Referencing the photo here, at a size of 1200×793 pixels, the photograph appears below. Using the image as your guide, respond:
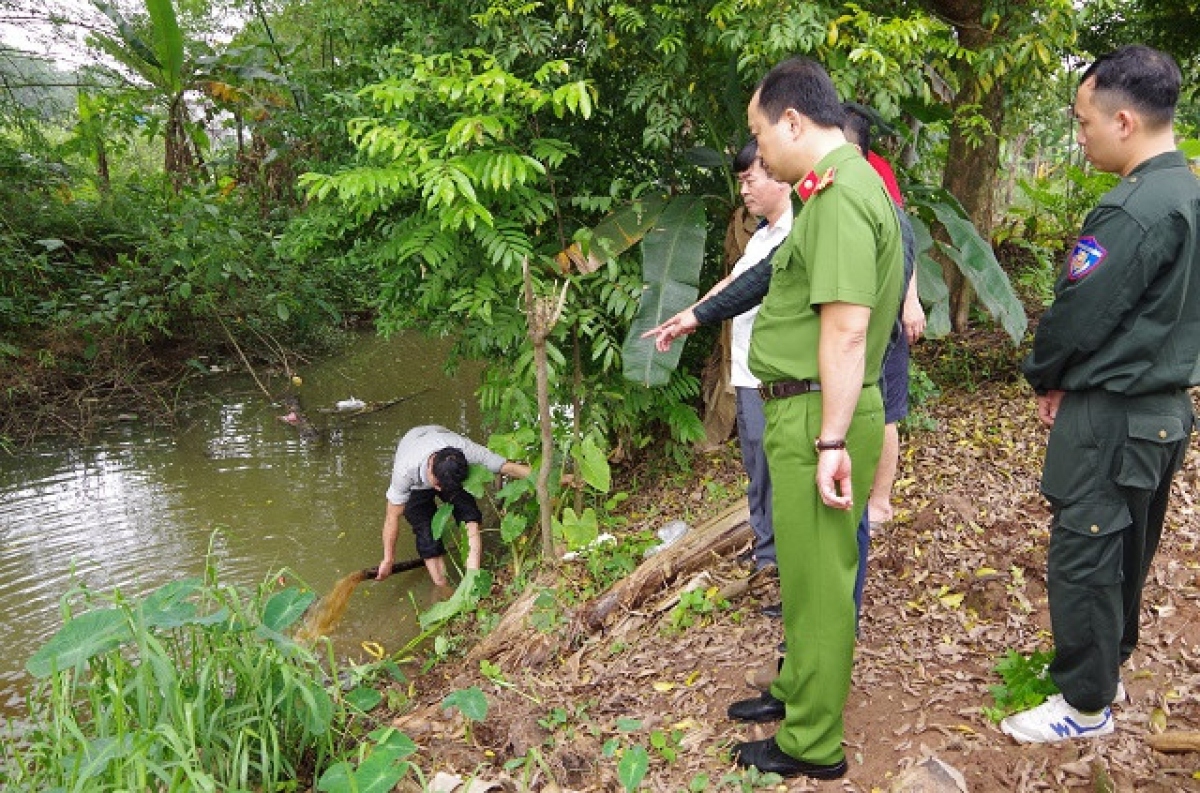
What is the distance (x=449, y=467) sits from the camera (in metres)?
4.84

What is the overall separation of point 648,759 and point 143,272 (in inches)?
348

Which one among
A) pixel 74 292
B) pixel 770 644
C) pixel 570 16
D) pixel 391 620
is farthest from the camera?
pixel 74 292

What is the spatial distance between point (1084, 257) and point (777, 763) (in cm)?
171

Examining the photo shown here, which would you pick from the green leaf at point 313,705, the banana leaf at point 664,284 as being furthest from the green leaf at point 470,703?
the banana leaf at point 664,284

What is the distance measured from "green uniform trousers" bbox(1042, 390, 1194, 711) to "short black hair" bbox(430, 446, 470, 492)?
3.29 metres

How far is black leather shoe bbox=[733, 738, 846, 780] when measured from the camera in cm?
247

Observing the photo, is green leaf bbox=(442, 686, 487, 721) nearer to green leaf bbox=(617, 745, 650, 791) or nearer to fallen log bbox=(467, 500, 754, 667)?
green leaf bbox=(617, 745, 650, 791)

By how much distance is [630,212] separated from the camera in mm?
4703

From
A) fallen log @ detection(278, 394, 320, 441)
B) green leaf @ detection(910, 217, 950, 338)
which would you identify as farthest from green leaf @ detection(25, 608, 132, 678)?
fallen log @ detection(278, 394, 320, 441)

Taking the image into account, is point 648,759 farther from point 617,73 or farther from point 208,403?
point 208,403

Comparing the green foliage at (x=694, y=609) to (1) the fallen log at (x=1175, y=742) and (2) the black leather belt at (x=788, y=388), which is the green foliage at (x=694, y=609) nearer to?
(2) the black leather belt at (x=788, y=388)

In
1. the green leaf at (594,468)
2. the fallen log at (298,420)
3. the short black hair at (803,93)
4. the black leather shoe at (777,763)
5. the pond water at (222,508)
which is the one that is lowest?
the pond water at (222,508)

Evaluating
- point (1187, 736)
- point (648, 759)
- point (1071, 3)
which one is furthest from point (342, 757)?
point (1071, 3)

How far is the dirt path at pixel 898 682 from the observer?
8.25 feet
